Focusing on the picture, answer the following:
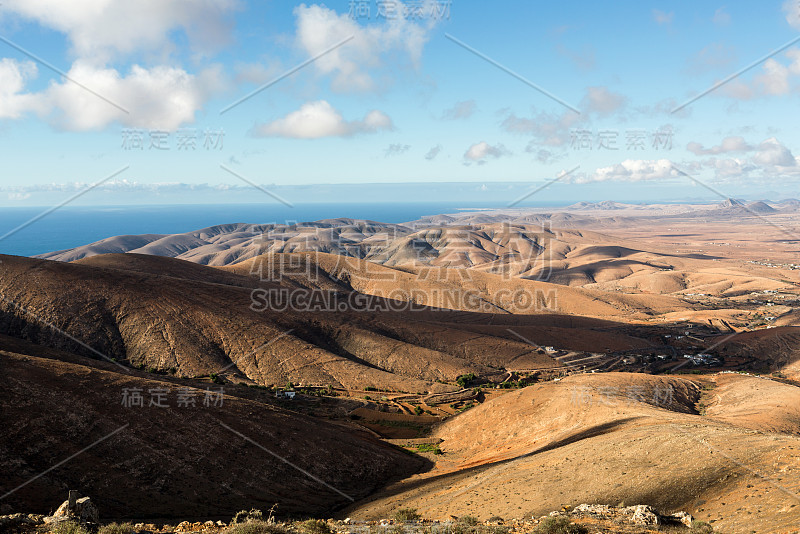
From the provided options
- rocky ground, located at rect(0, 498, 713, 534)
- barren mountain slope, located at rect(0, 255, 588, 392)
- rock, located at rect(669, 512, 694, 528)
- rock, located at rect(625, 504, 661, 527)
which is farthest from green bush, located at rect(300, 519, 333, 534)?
barren mountain slope, located at rect(0, 255, 588, 392)

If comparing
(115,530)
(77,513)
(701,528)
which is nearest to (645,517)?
(701,528)

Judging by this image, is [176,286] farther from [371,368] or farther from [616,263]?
[616,263]

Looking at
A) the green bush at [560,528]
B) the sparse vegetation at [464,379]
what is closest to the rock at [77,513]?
the green bush at [560,528]

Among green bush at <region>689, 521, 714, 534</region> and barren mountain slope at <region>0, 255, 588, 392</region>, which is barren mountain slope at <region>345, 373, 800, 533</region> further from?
barren mountain slope at <region>0, 255, 588, 392</region>

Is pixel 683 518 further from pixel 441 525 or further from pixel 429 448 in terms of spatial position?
pixel 429 448

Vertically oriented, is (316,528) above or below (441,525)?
above

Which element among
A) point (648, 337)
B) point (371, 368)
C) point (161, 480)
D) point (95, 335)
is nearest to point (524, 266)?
point (648, 337)

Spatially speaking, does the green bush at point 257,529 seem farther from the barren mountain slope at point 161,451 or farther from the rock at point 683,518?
the rock at point 683,518
